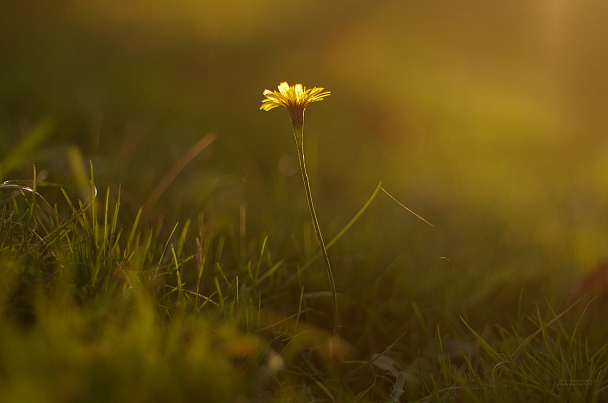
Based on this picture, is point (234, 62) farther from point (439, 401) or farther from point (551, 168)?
point (439, 401)

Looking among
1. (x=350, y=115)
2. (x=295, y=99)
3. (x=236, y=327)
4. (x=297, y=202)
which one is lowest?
(x=236, y=327)

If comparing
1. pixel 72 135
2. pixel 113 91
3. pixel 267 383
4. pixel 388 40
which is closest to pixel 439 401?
pixel 267 383

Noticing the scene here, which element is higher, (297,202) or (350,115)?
(350,115)

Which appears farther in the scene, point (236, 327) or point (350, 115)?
point (350, 115)

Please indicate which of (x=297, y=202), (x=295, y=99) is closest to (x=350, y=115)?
(x=297, y=202)

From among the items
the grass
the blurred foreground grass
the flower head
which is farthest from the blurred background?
the flower head

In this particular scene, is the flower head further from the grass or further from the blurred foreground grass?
the blurred foreground grass

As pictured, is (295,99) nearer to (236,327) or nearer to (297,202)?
(236,327)
